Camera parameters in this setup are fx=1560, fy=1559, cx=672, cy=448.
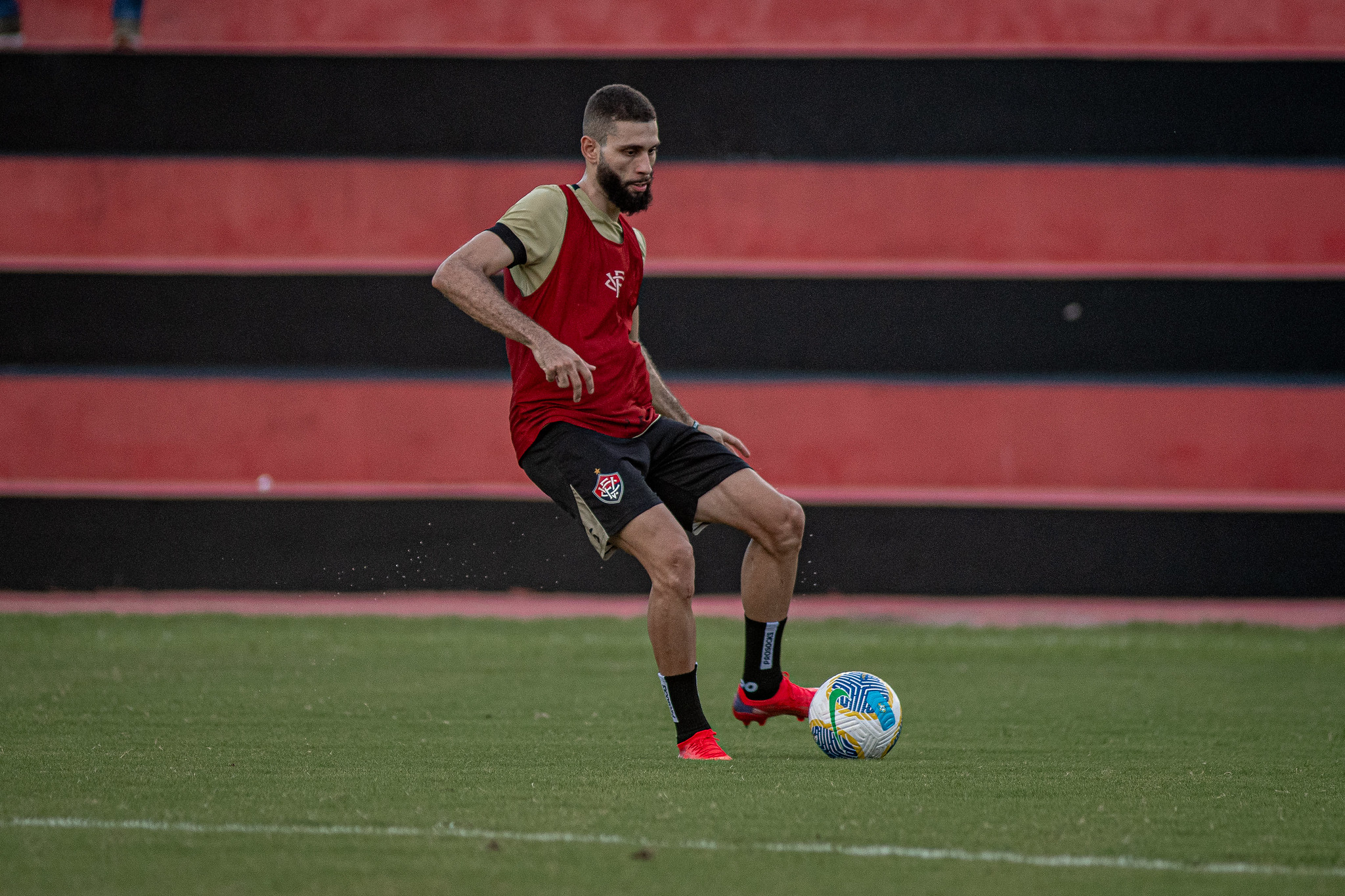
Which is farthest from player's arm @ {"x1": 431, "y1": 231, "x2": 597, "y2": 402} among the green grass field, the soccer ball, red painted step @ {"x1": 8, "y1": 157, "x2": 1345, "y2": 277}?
red painted step @ {"x1": 8, "y1": 157, "x2": 1345, "y2": 277}

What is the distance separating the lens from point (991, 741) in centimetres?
592

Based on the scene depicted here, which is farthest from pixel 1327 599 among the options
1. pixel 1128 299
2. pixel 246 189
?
pixel 246 189

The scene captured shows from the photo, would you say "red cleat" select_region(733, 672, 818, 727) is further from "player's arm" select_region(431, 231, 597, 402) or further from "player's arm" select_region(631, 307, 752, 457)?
"player's arm" select_region(431, 231, 597, 402)

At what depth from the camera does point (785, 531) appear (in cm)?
534

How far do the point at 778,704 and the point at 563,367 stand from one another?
4.99 ft

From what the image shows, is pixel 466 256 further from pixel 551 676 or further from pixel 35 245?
pixel 35 245

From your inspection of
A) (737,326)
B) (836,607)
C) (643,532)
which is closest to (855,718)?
(643,532)

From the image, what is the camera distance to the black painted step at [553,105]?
12.1 metres

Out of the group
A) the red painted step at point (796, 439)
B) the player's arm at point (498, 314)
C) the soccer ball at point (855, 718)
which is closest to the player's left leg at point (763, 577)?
the soccer ball at point (855, 718)

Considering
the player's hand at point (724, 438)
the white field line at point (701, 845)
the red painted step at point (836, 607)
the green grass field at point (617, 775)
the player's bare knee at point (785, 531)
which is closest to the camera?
the green grass field at point (617, 775)

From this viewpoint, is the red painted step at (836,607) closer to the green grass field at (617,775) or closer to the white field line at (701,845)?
the green grass field at (617,775)

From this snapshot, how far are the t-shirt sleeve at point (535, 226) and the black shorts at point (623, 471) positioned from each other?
59 centimetres

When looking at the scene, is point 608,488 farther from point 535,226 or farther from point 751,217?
point 751,217

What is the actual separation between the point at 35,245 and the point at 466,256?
8.74m
